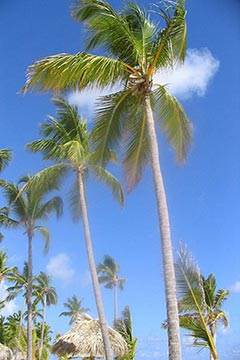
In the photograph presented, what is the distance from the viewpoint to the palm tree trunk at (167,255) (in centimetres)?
926

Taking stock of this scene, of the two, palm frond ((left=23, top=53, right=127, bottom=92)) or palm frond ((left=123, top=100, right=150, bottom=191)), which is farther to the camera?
palm frond ((left=123, top=100, right=150, bottom=191))

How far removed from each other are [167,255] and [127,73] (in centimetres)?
440

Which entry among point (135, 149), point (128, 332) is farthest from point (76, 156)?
point (128, 332)

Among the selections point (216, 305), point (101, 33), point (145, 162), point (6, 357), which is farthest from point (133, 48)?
point (6, 357)

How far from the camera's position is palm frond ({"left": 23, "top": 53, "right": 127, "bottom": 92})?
11.7m

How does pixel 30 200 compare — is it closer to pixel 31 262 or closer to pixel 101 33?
pixel 31 262

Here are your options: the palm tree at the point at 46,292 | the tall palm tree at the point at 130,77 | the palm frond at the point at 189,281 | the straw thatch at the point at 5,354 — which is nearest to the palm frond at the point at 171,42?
the tall palm tree at the point at 130,77

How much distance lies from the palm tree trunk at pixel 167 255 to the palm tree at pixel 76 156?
28.3ft

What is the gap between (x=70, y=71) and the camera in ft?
38.5

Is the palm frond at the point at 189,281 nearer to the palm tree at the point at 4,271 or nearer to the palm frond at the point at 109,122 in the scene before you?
the palm frond at the point at 109,122

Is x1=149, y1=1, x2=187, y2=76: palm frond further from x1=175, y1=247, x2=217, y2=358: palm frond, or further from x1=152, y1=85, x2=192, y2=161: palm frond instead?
x1=175, y1=247, x2=217, y2=358: palm frond

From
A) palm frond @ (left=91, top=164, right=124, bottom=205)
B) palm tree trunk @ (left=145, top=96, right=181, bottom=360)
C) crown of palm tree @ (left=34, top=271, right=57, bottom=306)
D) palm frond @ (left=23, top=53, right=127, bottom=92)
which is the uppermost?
crown of palm tree @ (left=34, top=271, right=57, bottom=306)

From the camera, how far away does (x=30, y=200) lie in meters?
30.2

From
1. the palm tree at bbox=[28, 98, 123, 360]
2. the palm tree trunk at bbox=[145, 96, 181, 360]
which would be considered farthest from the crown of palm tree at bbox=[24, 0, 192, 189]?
the palm tree at bbox=[28, 98, 123, 360]
